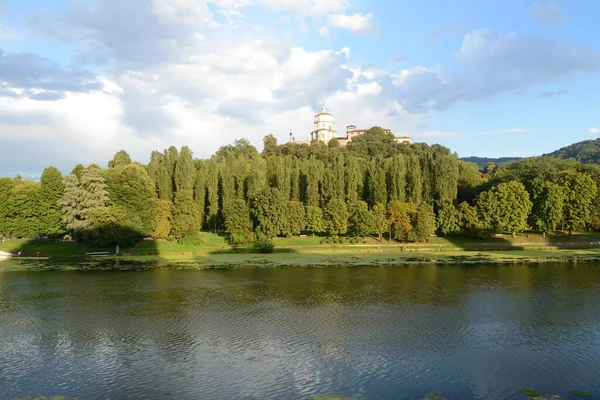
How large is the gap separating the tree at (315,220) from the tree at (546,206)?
→ 2925cm

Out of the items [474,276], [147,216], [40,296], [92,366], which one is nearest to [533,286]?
[474,276]

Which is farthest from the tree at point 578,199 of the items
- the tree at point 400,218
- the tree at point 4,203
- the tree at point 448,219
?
the tree at point 4,203

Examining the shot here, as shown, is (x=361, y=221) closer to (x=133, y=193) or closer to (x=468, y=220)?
(x=468, y=220)

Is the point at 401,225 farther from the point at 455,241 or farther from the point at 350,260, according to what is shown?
the point at 350,260

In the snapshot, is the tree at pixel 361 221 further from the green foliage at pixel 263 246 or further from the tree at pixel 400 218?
the green foliage at pixel 263 246

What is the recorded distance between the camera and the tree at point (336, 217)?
63263 mm

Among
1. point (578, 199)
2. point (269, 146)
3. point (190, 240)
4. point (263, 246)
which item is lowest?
point (263, 246)

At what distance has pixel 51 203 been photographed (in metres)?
58.9

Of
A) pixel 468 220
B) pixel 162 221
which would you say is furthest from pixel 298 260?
pixel 468 220

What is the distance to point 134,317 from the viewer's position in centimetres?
2470

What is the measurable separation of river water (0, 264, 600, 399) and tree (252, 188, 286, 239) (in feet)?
82.8

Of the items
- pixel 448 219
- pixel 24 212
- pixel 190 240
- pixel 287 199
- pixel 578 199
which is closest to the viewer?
pixel 24 212

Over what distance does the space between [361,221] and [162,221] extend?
85.7 feet

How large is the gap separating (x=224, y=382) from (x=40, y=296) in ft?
67.1
